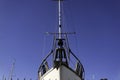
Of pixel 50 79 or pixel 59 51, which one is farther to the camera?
pixel 59 51

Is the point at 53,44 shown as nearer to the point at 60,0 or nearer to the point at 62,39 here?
the point at 62,39

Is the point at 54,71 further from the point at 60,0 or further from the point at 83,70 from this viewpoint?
the point at 60,0

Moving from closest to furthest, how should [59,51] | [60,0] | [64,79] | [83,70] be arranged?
[64,79] < [59,51] < [83,70] < [60,0]

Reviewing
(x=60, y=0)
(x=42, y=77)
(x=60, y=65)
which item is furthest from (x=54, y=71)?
(x=60, y=0)

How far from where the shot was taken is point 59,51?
45.7 feet

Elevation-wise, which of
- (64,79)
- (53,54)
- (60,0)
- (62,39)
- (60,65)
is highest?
(60,0)

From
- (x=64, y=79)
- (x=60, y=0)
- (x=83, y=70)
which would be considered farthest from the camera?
(x=60, y=0)

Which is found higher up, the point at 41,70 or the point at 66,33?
the point at 66,33

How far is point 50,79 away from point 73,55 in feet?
9.27

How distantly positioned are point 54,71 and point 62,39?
2886 millimetres

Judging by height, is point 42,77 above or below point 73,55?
below

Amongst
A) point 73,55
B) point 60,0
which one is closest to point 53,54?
point 73,55

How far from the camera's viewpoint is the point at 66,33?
14734mm

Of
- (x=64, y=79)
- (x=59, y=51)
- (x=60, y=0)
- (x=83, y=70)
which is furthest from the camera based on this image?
(x=60, y=0)
